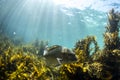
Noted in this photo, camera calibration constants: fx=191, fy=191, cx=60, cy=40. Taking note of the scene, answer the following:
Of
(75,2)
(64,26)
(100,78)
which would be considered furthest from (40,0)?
(100,78)

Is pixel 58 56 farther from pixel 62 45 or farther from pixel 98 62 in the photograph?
pixel 98 62

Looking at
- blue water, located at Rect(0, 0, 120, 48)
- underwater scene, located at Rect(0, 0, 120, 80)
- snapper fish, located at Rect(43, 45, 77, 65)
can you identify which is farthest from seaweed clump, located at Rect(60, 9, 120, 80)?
blue water, located at Rect(0, 0, 120, 48)

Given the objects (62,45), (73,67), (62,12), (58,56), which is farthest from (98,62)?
(62,12)

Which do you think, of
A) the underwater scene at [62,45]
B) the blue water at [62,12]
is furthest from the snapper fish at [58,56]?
the blue water at [62,12]

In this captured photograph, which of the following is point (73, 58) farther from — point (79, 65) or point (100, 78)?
point (100, 78)

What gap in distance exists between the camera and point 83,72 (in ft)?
15.8

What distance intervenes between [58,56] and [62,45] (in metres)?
1.41

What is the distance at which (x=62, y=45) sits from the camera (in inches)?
211

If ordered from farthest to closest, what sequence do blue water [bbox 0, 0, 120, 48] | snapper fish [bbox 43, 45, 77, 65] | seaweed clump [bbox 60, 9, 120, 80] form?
blue water [bbox 0, 0, 120, 48]
seaweed clump [bbox 60, 9, 120, 80]
snapper fish [bbox 43, 45, 77, 65]

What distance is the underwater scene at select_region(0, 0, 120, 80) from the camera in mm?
4816

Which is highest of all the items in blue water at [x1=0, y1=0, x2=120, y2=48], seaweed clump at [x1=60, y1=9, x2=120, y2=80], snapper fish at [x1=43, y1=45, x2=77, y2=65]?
snapper fish at [x1=43, y1=45, x2=77, y2=65]

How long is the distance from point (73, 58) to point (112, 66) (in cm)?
322

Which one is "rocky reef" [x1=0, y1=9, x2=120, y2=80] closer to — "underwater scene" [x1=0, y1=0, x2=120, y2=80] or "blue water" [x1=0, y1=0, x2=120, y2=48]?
"underwater scene" [x1=0, y1=0, x2=120, y2=80]

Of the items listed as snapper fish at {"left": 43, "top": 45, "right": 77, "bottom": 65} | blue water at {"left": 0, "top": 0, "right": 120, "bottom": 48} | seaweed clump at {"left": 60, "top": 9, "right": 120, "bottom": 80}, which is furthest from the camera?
blue water at {"left": 0, "top": 0, "right": 120, "bottom": 48}
